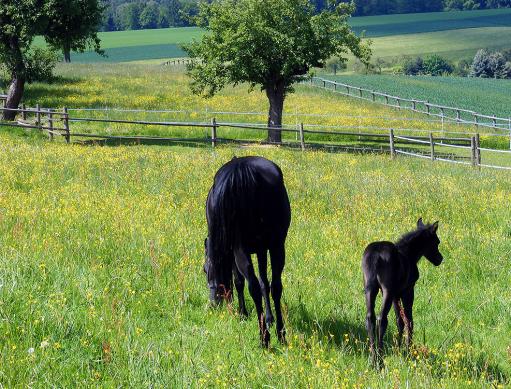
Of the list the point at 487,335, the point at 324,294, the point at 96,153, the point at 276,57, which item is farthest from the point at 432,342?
the point at 276,57

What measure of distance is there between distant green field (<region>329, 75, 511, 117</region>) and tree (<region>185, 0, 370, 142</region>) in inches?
1137

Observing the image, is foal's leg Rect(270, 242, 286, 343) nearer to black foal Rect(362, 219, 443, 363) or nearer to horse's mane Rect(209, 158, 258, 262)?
horse's mane Rect(209, 158, 258, 262)

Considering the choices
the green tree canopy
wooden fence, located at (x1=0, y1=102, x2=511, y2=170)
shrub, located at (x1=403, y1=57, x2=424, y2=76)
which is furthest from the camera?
shrub, located at (x1=403, y1=57, x2=424, y2=76)

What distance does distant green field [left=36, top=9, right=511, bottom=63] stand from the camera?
13712 centimetres

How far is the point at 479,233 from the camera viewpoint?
1007 cm

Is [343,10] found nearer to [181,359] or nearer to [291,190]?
[291,190]

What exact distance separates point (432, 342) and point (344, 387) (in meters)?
1.99

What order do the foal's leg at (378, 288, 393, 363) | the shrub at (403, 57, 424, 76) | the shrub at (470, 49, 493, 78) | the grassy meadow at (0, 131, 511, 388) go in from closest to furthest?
Result: the grassy meadow at (0, 131, 511, 388) < the foal's leg at (378, 288, 393, 363) < the shrub at (470, 49, 493, 78) < the shrub at (403, 57, 424, 76)

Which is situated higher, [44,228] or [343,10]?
[343,10]

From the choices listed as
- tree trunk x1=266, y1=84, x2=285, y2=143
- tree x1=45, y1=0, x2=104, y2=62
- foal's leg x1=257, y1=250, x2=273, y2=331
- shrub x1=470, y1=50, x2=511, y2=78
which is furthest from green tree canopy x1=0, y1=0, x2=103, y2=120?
shrub x1=470, y1=50, x2=511, y2=78

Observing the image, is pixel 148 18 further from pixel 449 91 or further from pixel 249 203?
pixel 249 203

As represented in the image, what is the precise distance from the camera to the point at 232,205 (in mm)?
5961

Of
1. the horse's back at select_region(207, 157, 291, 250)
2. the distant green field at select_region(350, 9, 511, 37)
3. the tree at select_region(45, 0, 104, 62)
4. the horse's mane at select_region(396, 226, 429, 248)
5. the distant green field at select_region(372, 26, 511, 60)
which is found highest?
the distant green field at select_region(350, 9, 511, 37)

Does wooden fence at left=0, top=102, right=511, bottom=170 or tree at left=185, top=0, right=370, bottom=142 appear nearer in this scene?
wooden fence at left=0, top=102, right=511, bottom=170
